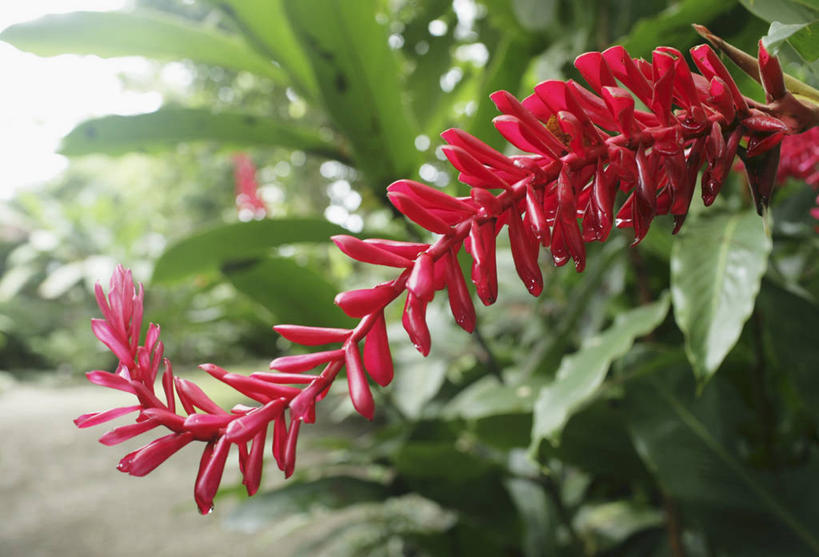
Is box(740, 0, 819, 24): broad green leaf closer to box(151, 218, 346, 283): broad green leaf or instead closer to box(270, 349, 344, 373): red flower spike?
box(270, 349, 344, 373): red flower spike

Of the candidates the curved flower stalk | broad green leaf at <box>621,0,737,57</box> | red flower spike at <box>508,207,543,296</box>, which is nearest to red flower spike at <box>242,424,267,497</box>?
the curved flower stalk

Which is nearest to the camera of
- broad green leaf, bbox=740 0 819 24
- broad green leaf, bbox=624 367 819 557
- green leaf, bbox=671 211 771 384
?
broad green leaf, bbox=740 0 819 24

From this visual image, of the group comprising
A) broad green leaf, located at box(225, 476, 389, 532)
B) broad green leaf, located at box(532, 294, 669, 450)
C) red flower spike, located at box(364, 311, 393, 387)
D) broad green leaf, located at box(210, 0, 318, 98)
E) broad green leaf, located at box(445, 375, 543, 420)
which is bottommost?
broad green leaf, located at box(225, 476, 389, 532)

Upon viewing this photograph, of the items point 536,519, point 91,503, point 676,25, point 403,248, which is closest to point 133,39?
point 676,25

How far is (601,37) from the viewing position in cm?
85

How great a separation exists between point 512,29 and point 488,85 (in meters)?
0.33

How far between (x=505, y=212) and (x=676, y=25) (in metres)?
0.47

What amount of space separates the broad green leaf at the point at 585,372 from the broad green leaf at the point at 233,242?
1.11ft

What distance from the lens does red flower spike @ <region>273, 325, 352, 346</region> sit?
0.23 m

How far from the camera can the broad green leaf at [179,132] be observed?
886 millimetres

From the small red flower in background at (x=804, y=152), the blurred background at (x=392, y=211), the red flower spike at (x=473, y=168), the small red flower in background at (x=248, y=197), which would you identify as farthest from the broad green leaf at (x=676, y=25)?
the small red flower in background at (x=248, y=197)

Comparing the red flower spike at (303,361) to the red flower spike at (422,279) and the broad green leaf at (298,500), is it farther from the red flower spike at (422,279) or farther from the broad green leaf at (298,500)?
the broad green leaf at (298,500)

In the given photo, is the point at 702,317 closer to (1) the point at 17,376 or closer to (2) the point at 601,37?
(2) the point at 601,37

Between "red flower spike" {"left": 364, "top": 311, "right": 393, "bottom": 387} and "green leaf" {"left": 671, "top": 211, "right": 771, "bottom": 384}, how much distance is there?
1.20 ft
